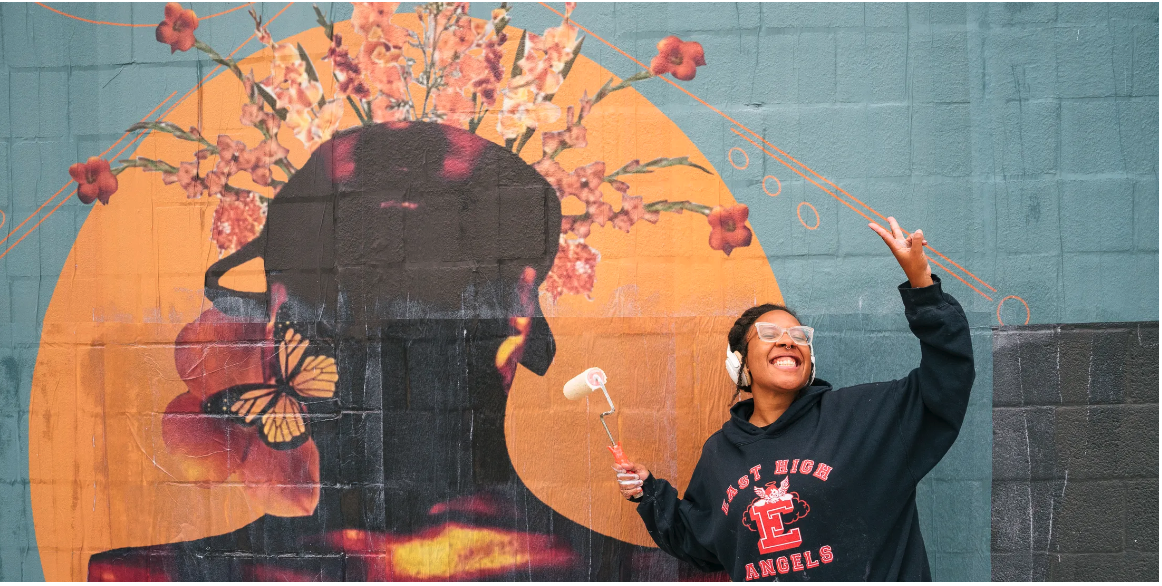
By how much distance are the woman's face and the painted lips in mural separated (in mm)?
810

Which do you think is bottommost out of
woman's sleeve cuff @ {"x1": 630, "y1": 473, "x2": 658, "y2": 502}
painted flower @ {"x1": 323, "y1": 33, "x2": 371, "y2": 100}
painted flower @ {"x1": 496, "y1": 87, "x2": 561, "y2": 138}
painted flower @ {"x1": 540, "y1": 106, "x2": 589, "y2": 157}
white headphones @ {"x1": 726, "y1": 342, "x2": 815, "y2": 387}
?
woman's sleeve cuff @ {"x1": 630, "y1": 473, "x2": 658, "y2": 502}

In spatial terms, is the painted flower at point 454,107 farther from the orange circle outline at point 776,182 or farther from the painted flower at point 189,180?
the orange circle outline at point 776,182

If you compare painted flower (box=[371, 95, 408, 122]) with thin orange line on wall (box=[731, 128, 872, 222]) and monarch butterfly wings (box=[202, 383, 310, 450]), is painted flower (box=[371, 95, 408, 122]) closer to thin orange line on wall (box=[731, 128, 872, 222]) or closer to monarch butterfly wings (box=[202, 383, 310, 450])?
monarch butterfly wings (box=[202, 383, 310, 450])

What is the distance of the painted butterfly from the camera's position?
308cm

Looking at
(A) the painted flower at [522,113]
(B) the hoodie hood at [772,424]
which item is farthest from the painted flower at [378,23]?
(B) the hoodie hood at [772,424]

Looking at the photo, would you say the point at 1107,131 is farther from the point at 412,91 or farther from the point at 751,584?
the point at 412,91

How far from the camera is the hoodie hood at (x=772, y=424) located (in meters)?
2.53

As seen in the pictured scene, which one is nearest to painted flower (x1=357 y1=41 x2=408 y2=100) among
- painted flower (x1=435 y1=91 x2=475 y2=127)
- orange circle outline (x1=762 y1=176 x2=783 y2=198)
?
painted flower (x1=435 y1=91 x2=475 y2=127)

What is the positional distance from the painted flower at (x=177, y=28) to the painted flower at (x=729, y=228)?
7.15 feet

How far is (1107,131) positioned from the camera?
291cm

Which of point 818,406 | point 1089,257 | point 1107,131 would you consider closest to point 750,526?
point 818,406

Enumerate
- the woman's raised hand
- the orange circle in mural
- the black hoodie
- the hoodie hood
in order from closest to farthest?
the woman's raised hand, the black hoodie, the hoodie hood, the orange circle in mural

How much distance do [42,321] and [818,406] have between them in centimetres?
303

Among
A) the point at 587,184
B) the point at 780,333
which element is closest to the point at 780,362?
the point at 780,333
